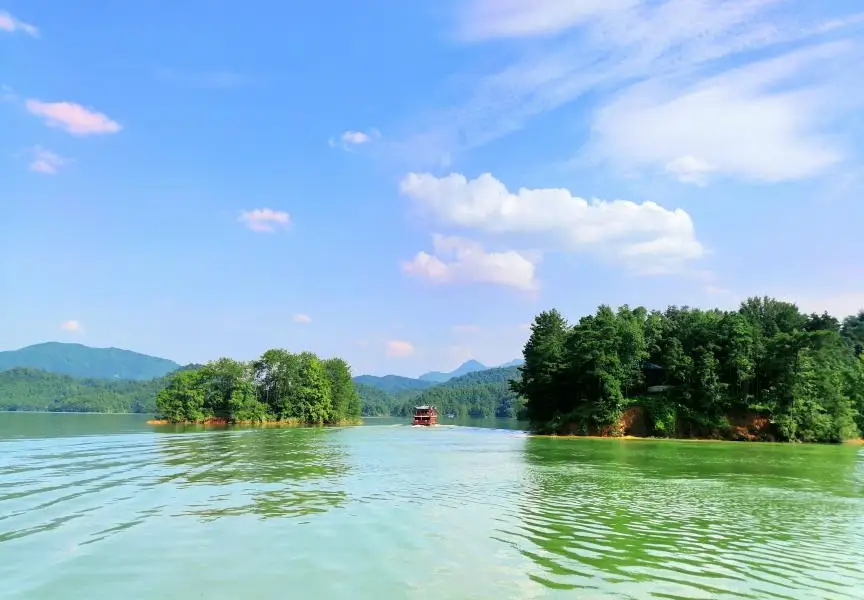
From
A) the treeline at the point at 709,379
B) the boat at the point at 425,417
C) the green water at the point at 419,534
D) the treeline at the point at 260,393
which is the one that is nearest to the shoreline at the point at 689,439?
the treeline at the point at 709,379

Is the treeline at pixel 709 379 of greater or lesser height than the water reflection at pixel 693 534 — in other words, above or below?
above

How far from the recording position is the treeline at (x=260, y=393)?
134 meters

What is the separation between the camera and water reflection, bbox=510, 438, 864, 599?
40.5 ft

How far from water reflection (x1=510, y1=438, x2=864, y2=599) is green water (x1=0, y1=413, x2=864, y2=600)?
0.07 metres

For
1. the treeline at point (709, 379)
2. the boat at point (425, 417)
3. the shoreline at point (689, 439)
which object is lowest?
the shoreline at point (689, 439)

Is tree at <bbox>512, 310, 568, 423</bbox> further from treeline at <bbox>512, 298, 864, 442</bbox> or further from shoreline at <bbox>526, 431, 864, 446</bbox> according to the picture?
shoreline at <bbox>526, 431, 864, 446</bbox>

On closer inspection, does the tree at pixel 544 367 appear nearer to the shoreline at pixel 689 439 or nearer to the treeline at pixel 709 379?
the treeline at pixel 709 379

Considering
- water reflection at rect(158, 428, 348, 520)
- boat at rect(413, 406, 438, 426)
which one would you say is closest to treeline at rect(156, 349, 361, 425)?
boat at rect(413, 406, 438, 426)

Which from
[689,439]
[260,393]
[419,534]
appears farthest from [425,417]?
[419,534]

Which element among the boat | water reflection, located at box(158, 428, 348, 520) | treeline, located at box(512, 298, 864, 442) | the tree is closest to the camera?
water reflection, located at box(158, 428, 348, 520)

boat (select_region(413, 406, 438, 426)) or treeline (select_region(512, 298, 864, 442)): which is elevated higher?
treeline (select_region(512, 298, 864, 442))

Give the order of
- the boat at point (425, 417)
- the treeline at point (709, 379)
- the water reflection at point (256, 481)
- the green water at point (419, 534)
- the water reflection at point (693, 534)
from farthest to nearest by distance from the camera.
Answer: the boat at point (425, 417)
the treeline at point (709, 379)
the water reflection at point (256, 481)
the water reflection at point (693, 534)
the green water at point (419, 534)

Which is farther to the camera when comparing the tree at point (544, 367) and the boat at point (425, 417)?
the boat at point (425, 417)

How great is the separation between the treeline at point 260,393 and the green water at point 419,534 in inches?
4194
